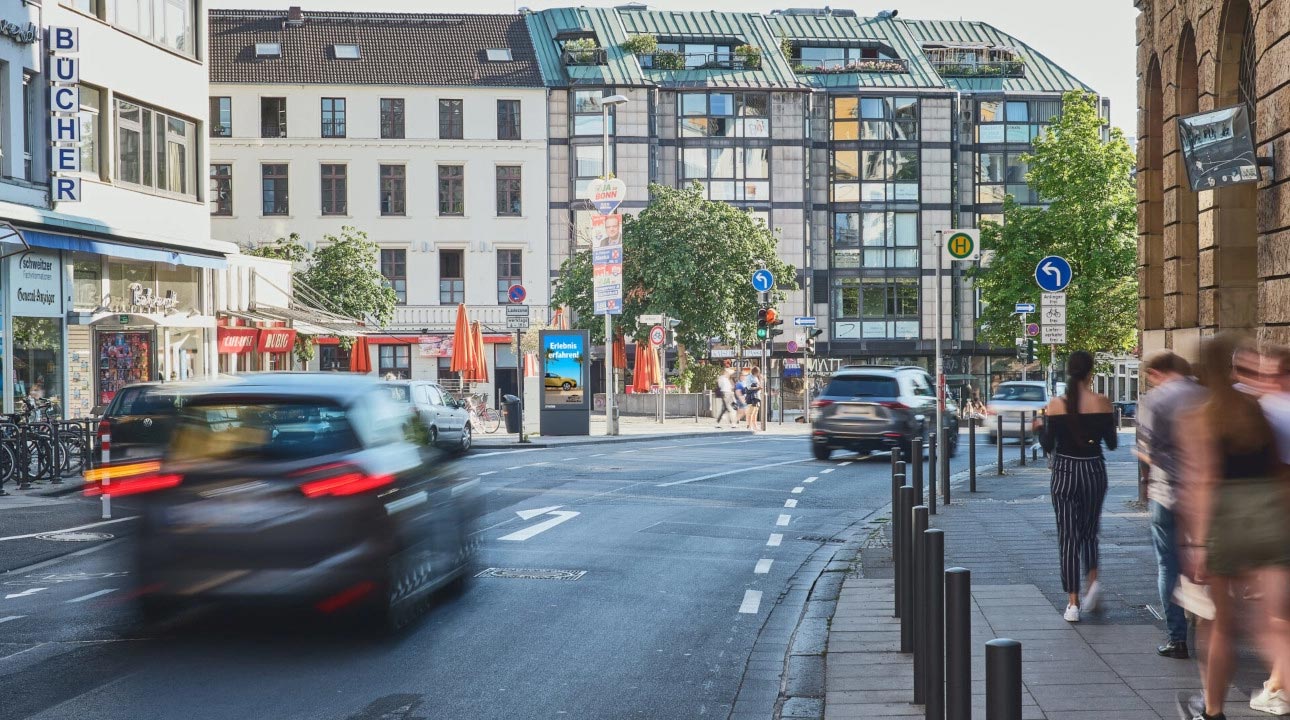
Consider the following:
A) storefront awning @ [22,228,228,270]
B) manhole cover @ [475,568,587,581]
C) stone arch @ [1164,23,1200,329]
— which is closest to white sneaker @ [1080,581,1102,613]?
manhole cover @ [475,568,587,581]

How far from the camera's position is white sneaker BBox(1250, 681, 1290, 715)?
21.6 feet

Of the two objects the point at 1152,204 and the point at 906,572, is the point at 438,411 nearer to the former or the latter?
the point at 1152,204

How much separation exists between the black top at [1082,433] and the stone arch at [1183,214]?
7.58 m

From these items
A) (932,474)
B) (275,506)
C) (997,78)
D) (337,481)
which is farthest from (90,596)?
(997,78)

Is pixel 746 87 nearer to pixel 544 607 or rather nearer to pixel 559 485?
pixel 559 485

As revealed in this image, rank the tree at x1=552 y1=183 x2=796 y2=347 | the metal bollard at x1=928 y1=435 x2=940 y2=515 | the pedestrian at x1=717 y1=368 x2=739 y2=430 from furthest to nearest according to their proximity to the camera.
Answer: the tree at x1=552 y1=183 x2=796 y2=347, the pedestrian at x1=717 y1=368 x2=739 y2=430, the metal bollard at x1=928 y1=435 x2=940 y2=515

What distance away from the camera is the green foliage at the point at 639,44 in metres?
64.9

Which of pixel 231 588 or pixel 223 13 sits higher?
pixel 223 13

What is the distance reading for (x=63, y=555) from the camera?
13.6 m

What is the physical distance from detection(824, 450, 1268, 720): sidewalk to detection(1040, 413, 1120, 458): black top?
1.07m

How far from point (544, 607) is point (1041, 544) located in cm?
532

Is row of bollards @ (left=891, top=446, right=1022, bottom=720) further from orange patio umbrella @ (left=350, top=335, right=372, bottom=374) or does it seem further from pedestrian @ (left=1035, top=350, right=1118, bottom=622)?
orange patio umbrella @ (left=350, top=335, right=372, bottom=374)

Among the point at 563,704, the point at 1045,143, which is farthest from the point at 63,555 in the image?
the point at 1045,143

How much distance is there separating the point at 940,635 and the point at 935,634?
0.02 meters
